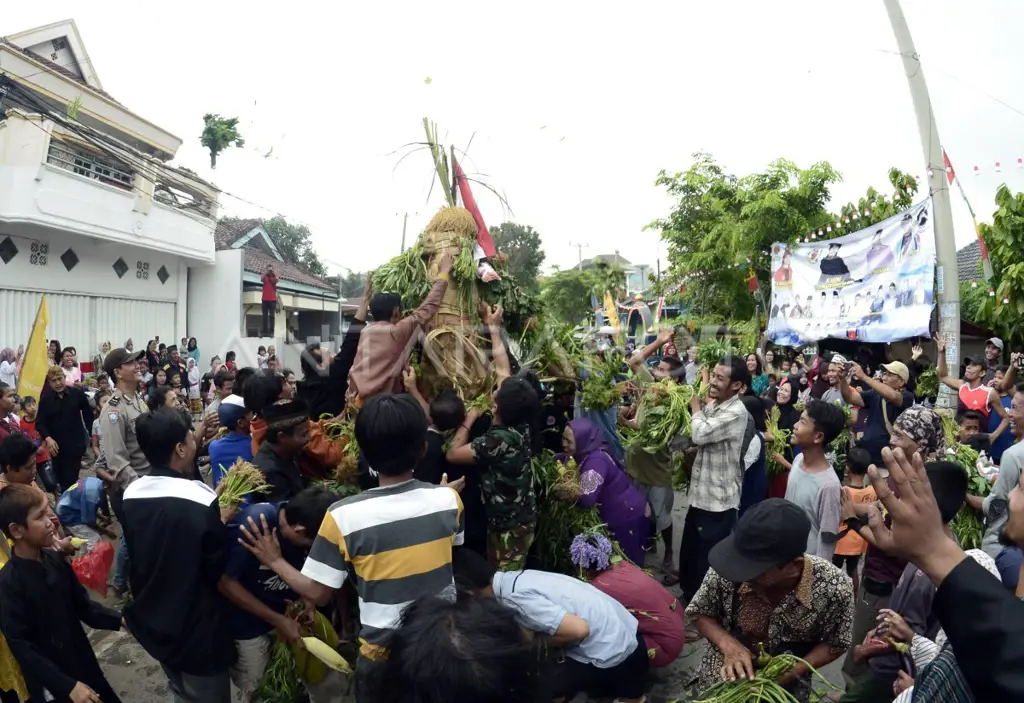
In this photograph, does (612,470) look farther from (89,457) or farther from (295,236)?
(295,236)

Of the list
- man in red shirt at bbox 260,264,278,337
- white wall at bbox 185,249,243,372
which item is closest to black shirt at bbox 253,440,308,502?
man in red shirt at bbox 260,264,278,337

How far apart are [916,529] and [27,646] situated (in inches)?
121

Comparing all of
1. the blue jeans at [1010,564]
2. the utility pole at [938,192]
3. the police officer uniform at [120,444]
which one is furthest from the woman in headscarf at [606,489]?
the utility pole at [938,192]

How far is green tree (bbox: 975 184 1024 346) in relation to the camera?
29.1 ft

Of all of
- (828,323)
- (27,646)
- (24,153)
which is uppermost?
(24,153)

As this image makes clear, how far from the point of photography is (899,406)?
5.96 m

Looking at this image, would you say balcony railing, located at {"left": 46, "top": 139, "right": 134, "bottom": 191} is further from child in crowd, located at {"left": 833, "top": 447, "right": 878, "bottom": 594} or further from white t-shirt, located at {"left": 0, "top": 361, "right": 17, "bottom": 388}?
child in crowd, located at {"left": 833, "top": 447, "right": 878, "bottom": 594}

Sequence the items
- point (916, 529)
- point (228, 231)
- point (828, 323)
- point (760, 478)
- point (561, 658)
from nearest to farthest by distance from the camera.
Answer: point (916, 529), point (561, 658), point (760, 478), point (828, 323), point (228, 231)

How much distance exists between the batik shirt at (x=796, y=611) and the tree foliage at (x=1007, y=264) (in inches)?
337

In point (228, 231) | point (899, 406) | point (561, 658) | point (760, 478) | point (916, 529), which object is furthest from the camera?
point (228, 231)

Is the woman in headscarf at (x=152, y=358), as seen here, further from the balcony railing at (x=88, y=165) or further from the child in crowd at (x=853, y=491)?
the child in crowd at (x=853, y=491)

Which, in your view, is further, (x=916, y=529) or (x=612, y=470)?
(x=612, y=470)

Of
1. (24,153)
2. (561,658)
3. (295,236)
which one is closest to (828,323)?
(561,658)

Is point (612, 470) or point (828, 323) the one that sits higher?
point (828, 323)
